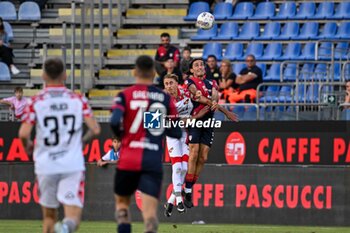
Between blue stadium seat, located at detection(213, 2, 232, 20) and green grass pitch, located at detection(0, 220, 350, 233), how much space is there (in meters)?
10.8

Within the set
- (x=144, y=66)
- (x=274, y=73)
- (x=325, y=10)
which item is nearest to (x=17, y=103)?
(x=274, y=73)

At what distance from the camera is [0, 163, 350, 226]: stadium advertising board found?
20.8m

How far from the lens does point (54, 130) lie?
1158cm

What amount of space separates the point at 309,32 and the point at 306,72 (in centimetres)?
405

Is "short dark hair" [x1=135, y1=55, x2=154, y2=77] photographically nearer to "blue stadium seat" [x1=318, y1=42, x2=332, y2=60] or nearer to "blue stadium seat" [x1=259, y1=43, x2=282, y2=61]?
"blue stadium seat" [x1=318, y1=42, x2=332, y2=60]

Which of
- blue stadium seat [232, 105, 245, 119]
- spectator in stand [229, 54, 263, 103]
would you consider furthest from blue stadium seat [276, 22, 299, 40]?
blue stadium seat [232, 105, 245, 119]

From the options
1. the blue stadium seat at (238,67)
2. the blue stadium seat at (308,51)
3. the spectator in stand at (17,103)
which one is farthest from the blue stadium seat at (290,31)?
the spectator in stand at (17,103)

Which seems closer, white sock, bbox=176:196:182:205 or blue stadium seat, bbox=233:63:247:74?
white sock, bbox=176:196:182:205

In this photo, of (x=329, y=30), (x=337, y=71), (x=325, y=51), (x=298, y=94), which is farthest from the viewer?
(x=329, y=30)

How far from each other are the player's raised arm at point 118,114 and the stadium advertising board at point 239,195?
31.3ft

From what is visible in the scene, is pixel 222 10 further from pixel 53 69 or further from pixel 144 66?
pixel 53 69

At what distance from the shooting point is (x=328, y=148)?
22.7m

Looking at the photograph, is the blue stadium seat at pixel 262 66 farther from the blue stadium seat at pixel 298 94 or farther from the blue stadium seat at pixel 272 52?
the blue stadium seat at pixel 298 94

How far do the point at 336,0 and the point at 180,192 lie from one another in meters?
12.5
